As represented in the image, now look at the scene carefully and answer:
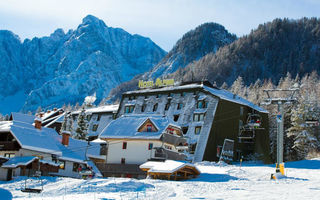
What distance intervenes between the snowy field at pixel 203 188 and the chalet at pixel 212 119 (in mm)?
25356

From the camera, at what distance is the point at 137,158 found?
2473 inches

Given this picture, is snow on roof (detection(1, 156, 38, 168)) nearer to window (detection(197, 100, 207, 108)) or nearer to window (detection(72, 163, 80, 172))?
window (detection(72, 163, 80, 172))

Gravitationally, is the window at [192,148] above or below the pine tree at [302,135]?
below

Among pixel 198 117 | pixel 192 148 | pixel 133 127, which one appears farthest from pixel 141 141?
pixel 198 117

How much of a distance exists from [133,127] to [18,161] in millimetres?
18344

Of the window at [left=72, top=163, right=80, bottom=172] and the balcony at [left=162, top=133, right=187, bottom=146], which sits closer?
the balcony at [left=162, top=133, right=187, bottom=146]

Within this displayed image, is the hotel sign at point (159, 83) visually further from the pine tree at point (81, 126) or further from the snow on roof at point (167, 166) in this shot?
the snow on roof at point (167, 166)

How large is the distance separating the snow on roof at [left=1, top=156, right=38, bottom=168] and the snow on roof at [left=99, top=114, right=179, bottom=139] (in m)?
14.3

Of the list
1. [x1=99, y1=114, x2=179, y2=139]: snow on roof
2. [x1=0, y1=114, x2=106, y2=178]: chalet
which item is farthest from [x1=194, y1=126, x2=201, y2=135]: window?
[x1=0, y1=114, x2=106, y2=178]: chalet

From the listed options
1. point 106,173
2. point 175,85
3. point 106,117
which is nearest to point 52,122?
point 106,117

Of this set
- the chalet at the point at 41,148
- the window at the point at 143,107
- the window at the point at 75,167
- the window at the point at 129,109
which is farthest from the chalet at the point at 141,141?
the window at the point at 129,109

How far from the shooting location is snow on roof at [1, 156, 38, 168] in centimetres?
5178

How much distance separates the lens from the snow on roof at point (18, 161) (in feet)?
170

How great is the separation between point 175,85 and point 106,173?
31.0 metres
